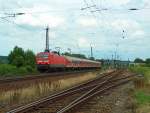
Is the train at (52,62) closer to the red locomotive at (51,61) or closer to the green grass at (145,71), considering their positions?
the red locomotive at (51,61)

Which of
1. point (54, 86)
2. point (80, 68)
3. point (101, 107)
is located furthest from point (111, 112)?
point (80, 68)

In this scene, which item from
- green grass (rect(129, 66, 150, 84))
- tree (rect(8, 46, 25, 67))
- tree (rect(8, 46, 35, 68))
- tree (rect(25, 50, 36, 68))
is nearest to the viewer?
green grass (rect(129, 66, 150, 84))

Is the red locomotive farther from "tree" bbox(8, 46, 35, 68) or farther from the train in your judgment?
"tree" bbox(8, 46, 35, 68)

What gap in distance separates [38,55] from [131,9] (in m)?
35.1

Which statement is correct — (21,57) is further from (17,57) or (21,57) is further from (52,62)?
(52,62)

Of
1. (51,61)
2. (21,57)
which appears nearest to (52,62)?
(51,61)

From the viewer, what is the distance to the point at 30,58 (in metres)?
78.6

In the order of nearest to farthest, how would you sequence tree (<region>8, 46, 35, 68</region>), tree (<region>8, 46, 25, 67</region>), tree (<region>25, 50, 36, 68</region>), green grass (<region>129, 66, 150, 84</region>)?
green grass (<region>129, 66, 150, 84</region>)
tree (<region>8, 46, 25, 67</region>)
tree (<region>8, 46, 35, 68</region>)
tree (<region>25, 50, 36, 68</region>)

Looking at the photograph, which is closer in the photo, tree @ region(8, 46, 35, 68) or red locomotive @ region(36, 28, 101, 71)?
red locomotive @ region(36, 28, 101, 71)

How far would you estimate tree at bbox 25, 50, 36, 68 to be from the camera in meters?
75.8

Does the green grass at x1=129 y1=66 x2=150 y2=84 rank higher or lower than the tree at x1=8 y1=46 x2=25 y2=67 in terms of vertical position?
lower

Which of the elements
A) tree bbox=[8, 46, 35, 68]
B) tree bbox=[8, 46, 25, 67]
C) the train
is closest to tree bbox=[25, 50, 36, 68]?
tree bbox=[8, 46, 35, 68]

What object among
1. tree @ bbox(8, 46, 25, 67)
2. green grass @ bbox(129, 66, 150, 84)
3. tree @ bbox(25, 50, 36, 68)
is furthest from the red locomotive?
green grass @ bbox(129, 66, 150, 84)

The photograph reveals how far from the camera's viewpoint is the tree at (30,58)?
2984 inches
